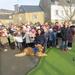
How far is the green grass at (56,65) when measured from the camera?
13.0m

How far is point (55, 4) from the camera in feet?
286

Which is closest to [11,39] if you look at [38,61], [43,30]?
[43,30]

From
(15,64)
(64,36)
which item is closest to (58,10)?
(64,36)

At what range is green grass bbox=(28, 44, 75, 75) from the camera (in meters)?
13.0

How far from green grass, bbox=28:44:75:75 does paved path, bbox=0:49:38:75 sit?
0.44m

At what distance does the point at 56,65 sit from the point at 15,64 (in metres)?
2.09

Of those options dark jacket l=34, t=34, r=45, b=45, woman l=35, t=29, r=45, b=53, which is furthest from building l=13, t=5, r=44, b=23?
dark jacket l=34, t=34, r=45, b=45

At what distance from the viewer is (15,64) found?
15.1 m

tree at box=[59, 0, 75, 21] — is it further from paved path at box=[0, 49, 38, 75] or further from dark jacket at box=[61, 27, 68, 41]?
paved path at box=[0, 49, 38, 75]

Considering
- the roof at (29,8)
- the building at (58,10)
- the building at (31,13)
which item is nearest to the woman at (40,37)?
the building at (58,10)

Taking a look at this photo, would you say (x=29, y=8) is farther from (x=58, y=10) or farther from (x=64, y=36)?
(x=64, y=36)

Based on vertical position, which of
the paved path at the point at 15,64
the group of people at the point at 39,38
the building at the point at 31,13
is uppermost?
the group of people at the point at 39,38

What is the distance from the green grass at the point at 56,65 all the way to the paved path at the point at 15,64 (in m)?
0.44

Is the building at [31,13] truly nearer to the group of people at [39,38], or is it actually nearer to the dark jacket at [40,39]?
the group of people at [39,38]
